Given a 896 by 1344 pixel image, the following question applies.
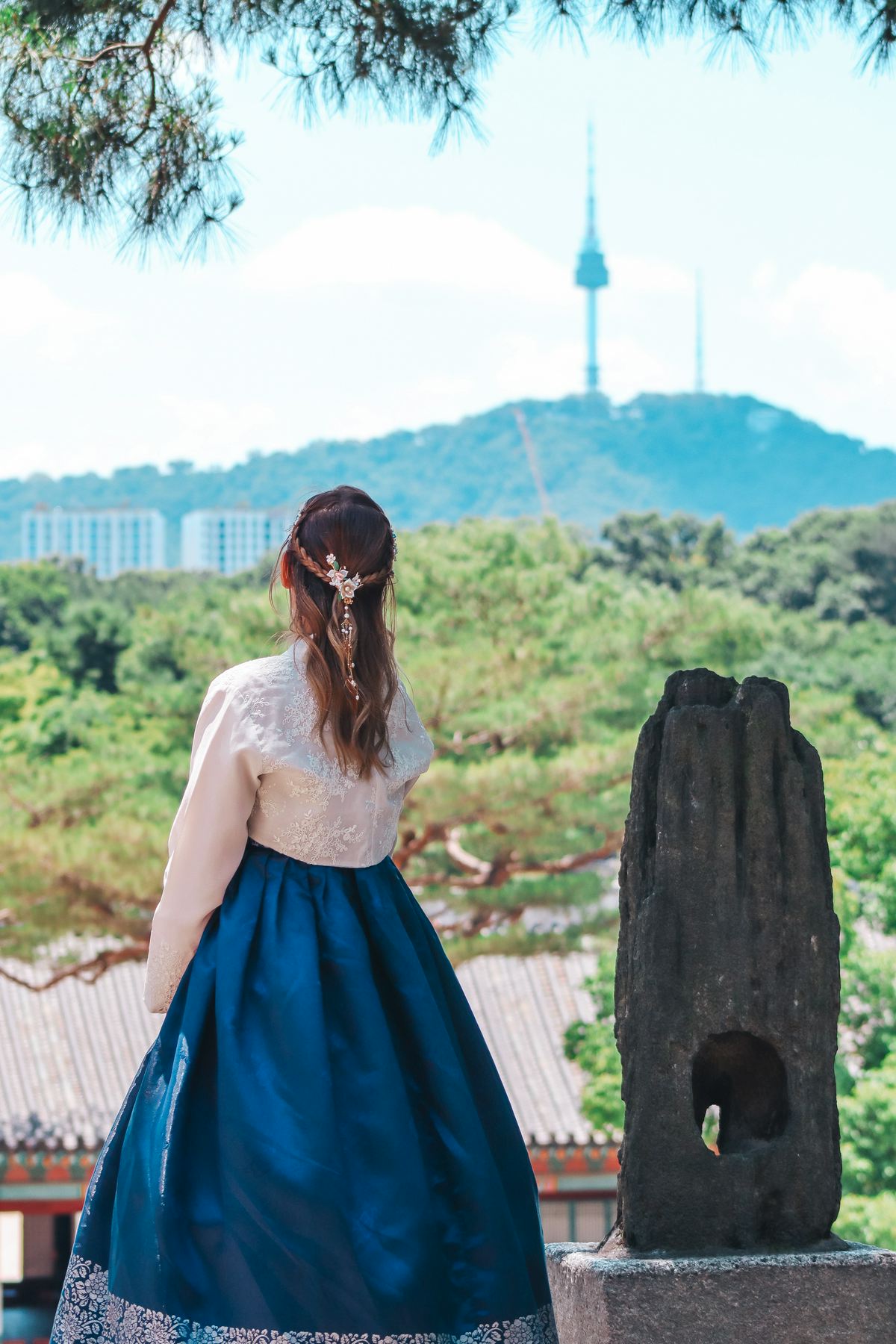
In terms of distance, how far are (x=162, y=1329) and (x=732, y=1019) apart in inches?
31.7

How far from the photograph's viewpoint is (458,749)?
9.09 metres

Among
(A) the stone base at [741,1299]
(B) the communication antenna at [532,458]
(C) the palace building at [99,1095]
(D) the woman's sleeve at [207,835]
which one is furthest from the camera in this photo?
(B) the communication antenna at [532,458]

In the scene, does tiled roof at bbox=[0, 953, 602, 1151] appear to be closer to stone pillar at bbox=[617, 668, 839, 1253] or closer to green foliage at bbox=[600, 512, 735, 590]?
stone pillar at bbox=[617, 668, 839, 1253]

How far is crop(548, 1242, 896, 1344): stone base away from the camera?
73.4 inches

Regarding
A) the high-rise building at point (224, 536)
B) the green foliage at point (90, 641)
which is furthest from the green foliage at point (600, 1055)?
the high-rise building at point (224, 536)

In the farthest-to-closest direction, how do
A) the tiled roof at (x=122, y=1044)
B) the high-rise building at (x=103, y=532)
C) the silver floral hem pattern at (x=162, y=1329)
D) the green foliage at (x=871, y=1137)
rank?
the high-rise building at (x=103, y=532) < the tiled roof at (x=122, y=1044) < the green foliage at (x=871, y=1137) < the silver floral hem pattern at (x=162, y=1329)

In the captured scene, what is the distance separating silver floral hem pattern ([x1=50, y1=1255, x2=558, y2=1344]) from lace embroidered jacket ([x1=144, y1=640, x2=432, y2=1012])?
310 millimetres

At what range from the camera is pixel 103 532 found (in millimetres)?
46719

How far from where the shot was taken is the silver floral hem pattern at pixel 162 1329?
157 centimetres

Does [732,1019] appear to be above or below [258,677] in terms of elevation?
below

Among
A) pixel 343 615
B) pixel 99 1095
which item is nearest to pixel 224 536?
pixel 99 1095

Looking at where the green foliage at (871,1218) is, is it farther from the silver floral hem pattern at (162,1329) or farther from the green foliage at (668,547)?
the green foliage at (668,547)

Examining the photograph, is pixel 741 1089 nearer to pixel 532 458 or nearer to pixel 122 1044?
pixel 122 1044

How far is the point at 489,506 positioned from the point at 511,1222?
47439mm
